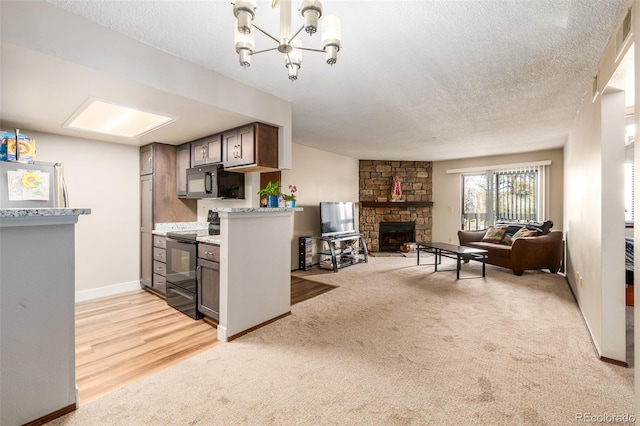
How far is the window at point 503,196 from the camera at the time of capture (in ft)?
20.3

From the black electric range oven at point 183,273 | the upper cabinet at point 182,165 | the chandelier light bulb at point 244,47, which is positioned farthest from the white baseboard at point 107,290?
the chandelier light bulb at point 244,47

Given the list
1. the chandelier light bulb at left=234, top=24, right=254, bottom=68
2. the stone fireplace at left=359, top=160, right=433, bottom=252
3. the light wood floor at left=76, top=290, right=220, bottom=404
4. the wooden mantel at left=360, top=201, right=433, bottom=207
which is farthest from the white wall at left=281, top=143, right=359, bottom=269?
the chandelier light bulb at left=234, top=24, right=254, bottom=68

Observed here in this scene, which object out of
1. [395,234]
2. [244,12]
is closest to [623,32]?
[244,12]

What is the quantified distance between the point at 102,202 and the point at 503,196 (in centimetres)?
767

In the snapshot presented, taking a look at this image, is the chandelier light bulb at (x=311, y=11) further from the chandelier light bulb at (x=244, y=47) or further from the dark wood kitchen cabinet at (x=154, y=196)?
the dark wood kitchen cabinet at (x=154, y=196)

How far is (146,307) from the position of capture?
3.46 meters

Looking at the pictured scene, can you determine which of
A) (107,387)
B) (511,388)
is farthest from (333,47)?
(107,387)

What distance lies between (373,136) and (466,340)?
342 centimetres

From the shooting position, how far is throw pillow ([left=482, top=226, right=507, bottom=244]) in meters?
5.71

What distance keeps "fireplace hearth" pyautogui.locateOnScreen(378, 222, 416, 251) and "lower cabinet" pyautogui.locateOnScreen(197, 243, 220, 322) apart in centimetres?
535

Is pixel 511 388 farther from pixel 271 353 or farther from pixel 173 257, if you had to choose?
pixel 173 257

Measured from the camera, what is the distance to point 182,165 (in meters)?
4.11

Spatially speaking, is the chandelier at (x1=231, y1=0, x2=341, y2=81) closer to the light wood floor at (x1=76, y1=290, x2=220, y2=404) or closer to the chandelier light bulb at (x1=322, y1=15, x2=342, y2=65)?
the chandelier light bulb at (x1=322, y1=15, x2=342, y2=65)

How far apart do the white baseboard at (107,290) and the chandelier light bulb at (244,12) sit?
13.2ft
